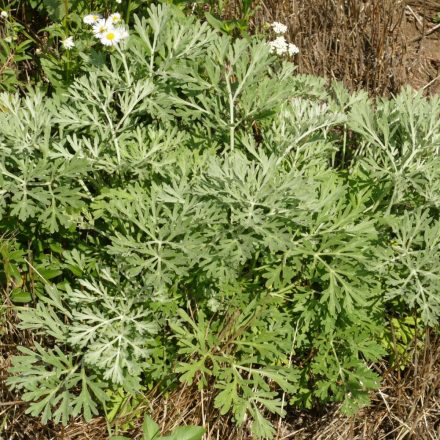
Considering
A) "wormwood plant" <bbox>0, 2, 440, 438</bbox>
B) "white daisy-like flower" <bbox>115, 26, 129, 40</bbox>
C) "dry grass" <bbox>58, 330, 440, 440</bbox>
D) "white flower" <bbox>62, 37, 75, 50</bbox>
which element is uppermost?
"white daisy-like flower" <bbox>115, 26, 129, 40</bbox>

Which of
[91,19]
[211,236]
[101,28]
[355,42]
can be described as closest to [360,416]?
[211,236]

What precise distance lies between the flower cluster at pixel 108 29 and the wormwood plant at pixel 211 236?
55mm

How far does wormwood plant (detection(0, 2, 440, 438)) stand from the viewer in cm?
255

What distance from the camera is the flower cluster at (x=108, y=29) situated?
3.00 meters

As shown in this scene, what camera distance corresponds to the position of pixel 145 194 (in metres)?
2.69

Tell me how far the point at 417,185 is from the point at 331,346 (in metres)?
0.74

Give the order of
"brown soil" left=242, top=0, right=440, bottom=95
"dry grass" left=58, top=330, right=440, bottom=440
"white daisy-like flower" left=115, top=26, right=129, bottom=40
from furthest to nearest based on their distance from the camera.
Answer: "brown soil" left=242, top=0, right=440, bottom=95 < "white daisy-like flower" left=115, top=26, right=129, bottom=40 < "dry grass" left=58, top=330, right=440, bottom=440

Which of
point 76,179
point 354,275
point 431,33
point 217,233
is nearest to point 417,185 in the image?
point 354,275

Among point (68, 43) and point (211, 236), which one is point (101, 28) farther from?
point (211, 236)

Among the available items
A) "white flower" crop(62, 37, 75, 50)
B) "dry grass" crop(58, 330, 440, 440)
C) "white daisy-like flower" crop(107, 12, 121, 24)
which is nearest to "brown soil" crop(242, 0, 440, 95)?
"white daisy-like flower" crop(107, 12, 121, 24)

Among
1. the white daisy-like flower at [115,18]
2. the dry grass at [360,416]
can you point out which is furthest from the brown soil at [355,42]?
the dry grass at [360,416]

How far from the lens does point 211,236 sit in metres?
2.61

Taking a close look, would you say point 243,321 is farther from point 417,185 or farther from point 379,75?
point 379,75

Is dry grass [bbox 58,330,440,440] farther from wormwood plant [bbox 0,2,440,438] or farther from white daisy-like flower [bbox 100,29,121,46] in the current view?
white daisy-like flower [bbox 100,29,121,46]
